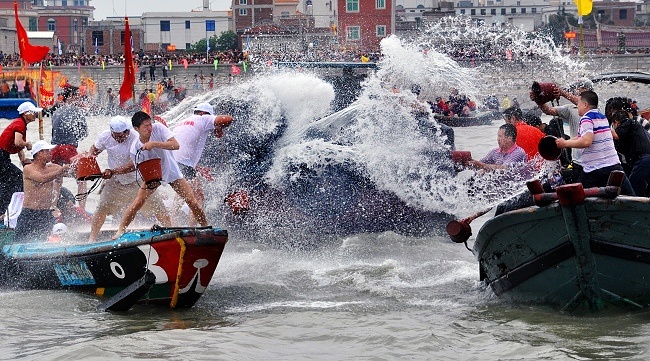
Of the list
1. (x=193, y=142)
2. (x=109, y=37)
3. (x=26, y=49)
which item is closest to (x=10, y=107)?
(x=193, y=142)

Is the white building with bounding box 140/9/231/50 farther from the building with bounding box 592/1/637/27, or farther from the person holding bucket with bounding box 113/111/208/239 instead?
the person holding bucket with bounding box 113/111/208/239

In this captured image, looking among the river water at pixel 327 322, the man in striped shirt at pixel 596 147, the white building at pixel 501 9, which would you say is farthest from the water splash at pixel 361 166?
the white building at pixel 501 9

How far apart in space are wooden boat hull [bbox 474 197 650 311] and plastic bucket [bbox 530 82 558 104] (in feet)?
3.43

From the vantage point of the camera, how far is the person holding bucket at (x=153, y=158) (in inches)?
387

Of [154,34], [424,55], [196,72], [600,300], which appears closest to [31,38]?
[196,72]

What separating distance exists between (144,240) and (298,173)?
3.64 meters

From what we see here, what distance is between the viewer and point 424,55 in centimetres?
1339

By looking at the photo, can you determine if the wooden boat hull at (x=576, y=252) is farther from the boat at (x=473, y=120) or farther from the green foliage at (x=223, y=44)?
the green foliage at (x=223, y=44)

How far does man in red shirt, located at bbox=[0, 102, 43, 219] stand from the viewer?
11.2m

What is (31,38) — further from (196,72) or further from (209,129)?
(209,129)

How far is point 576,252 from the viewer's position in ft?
27.6

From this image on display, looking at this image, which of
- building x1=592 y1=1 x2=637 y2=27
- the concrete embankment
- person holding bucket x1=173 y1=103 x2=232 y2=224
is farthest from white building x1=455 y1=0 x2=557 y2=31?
person holding bucket x1=173 y1=103 x2=232 y2=224

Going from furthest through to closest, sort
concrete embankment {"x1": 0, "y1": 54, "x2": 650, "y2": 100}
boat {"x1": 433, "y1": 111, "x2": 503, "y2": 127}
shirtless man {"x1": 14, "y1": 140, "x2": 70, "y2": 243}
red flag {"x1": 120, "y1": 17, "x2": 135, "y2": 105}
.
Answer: concrete embankment {"x1": 0, "y1": 54, "x2": 650, "y2": 100} → boat {"x1": 433, "y1": 111, "x2": 503, "y2": 127} → red flag {"x1": 120, "y1": 17, "x2": 135, "y2": 105} → shirtless man {"x1": 14, "y1": 140, "x2": 70, "y2": 243}

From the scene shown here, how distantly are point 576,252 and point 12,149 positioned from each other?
6190 millimetres
